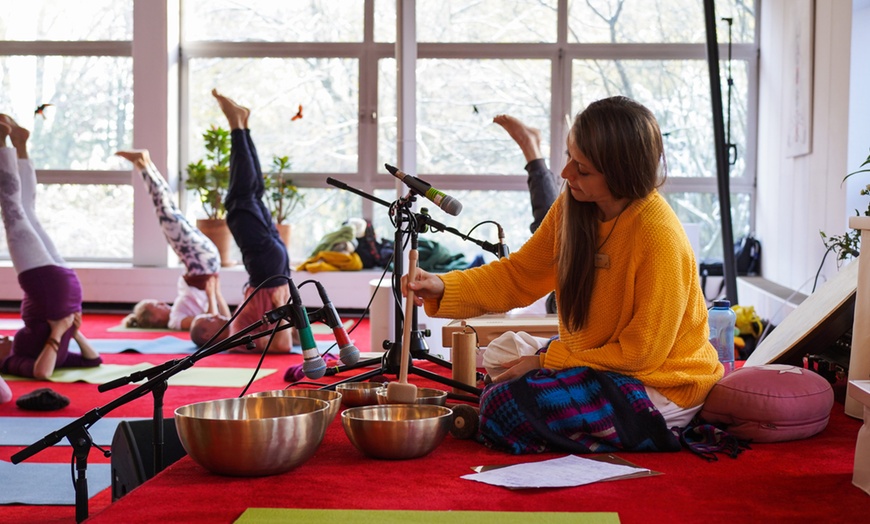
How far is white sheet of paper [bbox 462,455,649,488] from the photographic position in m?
1.91

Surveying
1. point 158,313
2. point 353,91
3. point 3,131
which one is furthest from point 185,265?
point 353,91

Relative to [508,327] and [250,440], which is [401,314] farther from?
[250,440]

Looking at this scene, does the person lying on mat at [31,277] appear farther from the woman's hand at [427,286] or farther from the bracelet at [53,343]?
the woman's hand at [427,286]

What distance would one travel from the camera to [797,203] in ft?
18.6

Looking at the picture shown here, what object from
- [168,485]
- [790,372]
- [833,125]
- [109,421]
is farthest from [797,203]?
[168,485]

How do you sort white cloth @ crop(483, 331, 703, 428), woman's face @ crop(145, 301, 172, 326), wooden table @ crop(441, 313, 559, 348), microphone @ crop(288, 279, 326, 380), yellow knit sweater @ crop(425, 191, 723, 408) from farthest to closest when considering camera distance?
1. woman's face @ crop(145, 301, 172, 326)
2. wooden table @ crop(441, 313, 559, 348)
3. white cloth @ crop(483, 331, 703, 428)
4. yellow knit sweater @ crop(425, 191, 723, 408)
5. microphone @ crop(288, 279, 326, 380)

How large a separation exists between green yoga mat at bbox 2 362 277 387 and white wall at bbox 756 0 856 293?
2943 mm

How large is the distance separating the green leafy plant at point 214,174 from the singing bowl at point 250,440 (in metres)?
5.38

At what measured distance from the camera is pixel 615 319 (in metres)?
2.27

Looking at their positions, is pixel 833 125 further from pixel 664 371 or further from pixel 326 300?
pixel 326 300

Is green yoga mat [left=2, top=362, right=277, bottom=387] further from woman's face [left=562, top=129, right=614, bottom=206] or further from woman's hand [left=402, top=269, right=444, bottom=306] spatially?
woman's face [left=562, top=129, right=614, bottom=206]

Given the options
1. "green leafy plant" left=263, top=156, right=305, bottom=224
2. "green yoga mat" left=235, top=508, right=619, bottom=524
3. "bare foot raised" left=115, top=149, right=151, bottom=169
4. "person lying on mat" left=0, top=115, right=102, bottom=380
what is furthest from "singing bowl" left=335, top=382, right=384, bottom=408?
"green leafy plant" left=263, top=156, right=305, bottom=224

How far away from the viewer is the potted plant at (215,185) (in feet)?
23.7

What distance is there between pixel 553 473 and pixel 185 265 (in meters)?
4.34
